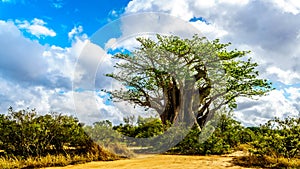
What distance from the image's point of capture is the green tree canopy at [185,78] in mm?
16609

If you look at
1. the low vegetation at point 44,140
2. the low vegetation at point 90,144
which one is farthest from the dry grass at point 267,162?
the low vegetation at point 44,140

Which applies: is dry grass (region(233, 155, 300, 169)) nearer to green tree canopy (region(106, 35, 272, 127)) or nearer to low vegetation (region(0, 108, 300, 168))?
low vegetation (region(0, 108, 300, 168))

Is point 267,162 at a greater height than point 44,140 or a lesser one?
lesser

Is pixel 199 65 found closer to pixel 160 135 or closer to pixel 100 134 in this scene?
pixel 160 135

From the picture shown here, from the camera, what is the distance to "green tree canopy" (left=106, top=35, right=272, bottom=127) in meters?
16.6

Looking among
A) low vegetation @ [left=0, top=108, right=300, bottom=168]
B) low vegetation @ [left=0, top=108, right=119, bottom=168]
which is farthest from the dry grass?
low vegetation @ [left=0, top=108, right=119, bottom=168]

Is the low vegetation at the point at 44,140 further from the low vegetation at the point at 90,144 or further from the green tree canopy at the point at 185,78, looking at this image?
the green tree canopy at the point at 185,78

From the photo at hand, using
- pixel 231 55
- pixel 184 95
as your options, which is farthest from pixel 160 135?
pixel 231 55

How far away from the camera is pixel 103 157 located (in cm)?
1141

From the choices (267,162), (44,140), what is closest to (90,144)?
(44,140)

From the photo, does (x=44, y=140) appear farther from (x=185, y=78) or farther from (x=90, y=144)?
(x=185, y=78)

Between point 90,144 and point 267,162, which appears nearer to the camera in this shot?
point 267,162

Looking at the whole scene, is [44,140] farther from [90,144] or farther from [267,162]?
[267,162]

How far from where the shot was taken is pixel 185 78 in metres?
16.8
